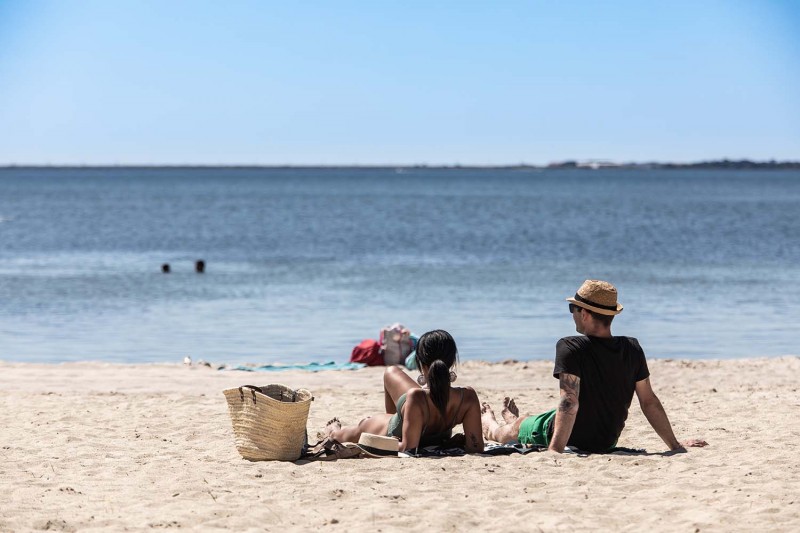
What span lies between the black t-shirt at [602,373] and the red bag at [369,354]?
6143 millimetres

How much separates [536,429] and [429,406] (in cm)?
87

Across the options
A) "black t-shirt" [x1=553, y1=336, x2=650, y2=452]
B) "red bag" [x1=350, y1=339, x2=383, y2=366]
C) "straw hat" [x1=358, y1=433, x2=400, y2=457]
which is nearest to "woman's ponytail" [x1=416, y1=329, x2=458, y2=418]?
"straw hat" [x1=358, y1=433, x2=400, y2=457]

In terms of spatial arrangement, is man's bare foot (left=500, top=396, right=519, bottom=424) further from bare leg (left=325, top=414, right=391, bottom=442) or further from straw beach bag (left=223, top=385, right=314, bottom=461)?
straw beach bag (left=223, top=385, right=314, bottom=461)

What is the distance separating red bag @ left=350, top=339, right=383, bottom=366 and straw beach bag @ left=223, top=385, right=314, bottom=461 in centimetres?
585

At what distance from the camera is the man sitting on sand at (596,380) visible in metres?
7.22

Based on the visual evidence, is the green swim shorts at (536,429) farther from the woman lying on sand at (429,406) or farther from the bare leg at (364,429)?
Result: the bare leg at (364,429)

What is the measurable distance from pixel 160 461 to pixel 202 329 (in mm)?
10692

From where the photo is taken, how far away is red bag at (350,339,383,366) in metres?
13.4

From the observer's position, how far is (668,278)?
27297 millimetres

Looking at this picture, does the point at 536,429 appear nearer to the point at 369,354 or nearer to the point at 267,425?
the point at 267,425

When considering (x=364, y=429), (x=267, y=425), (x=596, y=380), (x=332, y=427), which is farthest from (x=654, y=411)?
(x=267, y=425)

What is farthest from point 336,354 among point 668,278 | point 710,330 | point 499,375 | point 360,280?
point 668,278

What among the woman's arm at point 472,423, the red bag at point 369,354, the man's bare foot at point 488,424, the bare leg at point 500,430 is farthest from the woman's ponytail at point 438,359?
the red bag at point 369,354

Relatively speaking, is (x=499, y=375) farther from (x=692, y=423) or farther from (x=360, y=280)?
(x=360, y=280)
